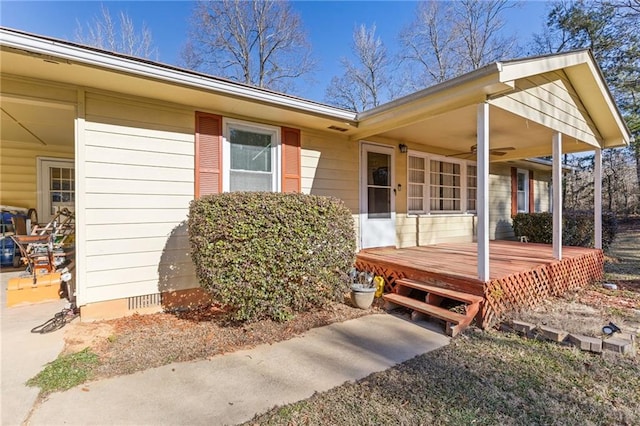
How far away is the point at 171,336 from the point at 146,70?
2791 millimetres

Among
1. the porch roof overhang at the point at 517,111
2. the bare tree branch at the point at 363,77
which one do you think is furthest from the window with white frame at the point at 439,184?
the bare tree branch at the point at 363,77

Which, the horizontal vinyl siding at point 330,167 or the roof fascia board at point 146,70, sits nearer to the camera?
the roof fascia board at point 146,70

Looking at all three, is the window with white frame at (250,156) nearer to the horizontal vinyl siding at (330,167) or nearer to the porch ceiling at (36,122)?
the horizontal vinyl siding at (330,167)

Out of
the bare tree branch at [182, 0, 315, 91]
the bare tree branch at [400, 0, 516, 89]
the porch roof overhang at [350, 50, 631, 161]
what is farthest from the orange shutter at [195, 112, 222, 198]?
the bare tree branch at [400, 0, 516, 89]

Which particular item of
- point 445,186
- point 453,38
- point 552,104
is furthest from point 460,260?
point 453,38

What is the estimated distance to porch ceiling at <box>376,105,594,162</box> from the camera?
4750 millimetres

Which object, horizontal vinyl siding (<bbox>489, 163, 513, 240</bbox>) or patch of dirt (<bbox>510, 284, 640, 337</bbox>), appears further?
horizontal vinyl siding (<bbox>489, 163, 513, 240</bbox>)

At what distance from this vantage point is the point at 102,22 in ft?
40.2

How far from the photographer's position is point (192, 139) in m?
4.22

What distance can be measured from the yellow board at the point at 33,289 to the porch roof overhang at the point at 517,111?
203 inches

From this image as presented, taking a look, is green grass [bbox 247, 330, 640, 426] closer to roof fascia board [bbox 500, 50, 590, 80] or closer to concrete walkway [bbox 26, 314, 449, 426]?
concrete walkway [bbox 26, 314, 449, 426]

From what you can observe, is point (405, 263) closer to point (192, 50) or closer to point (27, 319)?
point (27, 319)

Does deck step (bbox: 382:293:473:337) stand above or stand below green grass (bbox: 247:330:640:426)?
above

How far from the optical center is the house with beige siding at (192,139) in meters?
3.49
